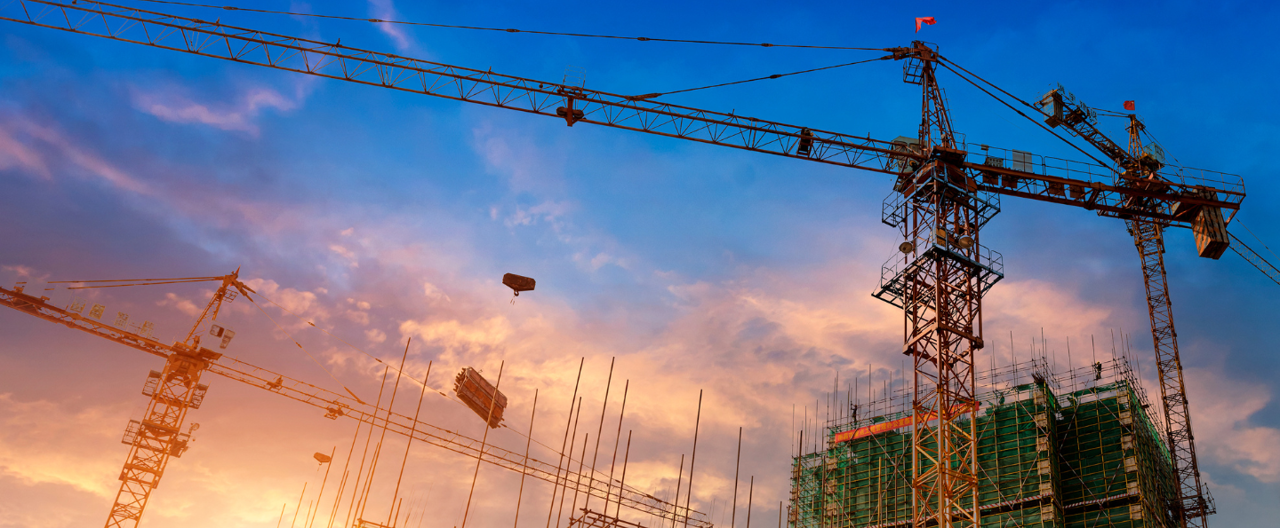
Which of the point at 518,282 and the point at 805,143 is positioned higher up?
the point at 805,143

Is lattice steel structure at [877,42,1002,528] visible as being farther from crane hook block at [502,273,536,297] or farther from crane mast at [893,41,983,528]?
crane hook block at [502,273,536,297]

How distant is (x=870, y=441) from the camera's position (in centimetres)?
5672

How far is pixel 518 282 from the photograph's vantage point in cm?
4809

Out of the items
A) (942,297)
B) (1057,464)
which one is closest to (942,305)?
(942,297)

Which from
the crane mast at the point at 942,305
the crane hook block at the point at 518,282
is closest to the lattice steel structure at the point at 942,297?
the crane mast at the point at 942,305

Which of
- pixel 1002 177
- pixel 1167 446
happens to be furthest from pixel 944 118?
pixel 1167 446

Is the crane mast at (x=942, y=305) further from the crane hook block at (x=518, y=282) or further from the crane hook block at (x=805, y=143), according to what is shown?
the crane hook block at (x=518, y=282)

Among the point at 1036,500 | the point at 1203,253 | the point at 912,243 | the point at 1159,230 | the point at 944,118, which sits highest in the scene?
the point at 1159,230

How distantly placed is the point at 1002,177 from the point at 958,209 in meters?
5.05

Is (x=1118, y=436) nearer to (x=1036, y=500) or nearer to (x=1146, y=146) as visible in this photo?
(x=1036, y=500)

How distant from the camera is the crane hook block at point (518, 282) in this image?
4784cm

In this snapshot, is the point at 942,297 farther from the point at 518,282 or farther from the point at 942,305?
the point at 518,282

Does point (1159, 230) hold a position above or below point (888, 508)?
above

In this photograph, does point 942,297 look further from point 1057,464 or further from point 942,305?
point 1057,464
